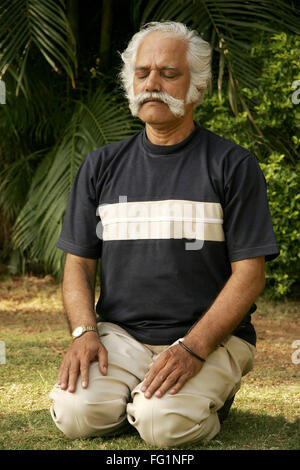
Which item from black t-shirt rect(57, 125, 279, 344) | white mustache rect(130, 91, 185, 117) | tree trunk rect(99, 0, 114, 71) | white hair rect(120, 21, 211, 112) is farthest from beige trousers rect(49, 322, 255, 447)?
tree trunk rect(99, 0, 114, 71)

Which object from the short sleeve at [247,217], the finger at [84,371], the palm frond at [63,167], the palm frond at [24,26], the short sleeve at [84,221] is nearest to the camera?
the finger at [84,371]

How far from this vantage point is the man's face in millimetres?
2941

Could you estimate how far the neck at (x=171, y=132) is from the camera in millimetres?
3012

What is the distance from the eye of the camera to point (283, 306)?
6.45m

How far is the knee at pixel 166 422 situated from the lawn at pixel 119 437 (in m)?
0.08

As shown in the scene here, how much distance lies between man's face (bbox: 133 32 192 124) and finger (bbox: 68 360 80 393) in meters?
1.05

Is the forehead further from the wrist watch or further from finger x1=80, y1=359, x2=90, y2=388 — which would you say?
finger x1=80, y1=359, x2=90, y2=388

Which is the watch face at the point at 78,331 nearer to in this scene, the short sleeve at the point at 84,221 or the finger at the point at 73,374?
the finger at the point at 73,374

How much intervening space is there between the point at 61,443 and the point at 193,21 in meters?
4.52

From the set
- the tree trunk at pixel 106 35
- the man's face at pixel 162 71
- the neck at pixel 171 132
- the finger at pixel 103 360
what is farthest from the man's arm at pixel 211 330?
the tree trunk at pixel 106 35

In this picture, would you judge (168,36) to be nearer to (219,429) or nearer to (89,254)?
(89,254)

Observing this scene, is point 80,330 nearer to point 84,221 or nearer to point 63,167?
point 84,221

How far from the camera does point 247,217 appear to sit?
111 inches

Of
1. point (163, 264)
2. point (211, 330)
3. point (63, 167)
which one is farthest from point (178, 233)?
point (63, 167)
